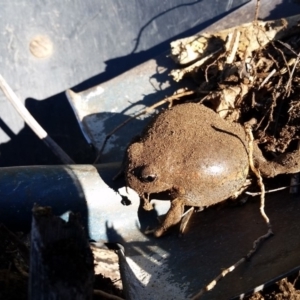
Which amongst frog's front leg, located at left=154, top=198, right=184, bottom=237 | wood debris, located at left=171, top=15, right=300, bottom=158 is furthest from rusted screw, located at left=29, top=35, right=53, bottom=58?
frog's front leg, located at left=154, top=198, right=184, bottom=237

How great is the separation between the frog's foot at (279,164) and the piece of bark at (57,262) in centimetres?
53

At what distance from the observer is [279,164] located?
131 cm

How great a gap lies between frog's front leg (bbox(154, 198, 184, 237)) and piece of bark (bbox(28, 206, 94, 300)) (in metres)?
0.33

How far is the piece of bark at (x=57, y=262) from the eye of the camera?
96 cm

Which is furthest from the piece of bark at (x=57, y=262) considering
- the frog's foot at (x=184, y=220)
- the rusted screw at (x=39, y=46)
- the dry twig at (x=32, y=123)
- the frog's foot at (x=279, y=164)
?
the rusted screw at (x=39, y=46)

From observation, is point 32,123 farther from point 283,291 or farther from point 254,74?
point 283,291

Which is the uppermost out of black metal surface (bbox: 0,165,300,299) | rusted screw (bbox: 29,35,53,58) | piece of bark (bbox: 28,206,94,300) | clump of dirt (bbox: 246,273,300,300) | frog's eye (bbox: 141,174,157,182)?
rusted screw (bbox: 29,35,53,58)

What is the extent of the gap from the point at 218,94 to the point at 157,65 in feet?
1.01

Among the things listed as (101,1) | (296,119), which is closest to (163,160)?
(296,119)

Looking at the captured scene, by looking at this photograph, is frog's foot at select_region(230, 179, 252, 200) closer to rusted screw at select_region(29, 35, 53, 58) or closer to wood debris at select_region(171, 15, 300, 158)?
wood debris at select_region(171, 15, 300, 158)

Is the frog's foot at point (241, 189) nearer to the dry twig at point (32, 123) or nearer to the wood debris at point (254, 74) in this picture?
the wood debris at point (254, 74)

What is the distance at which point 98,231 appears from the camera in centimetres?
139

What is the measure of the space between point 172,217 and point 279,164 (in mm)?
292

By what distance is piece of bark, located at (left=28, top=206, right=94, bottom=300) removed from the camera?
0.96 metres
